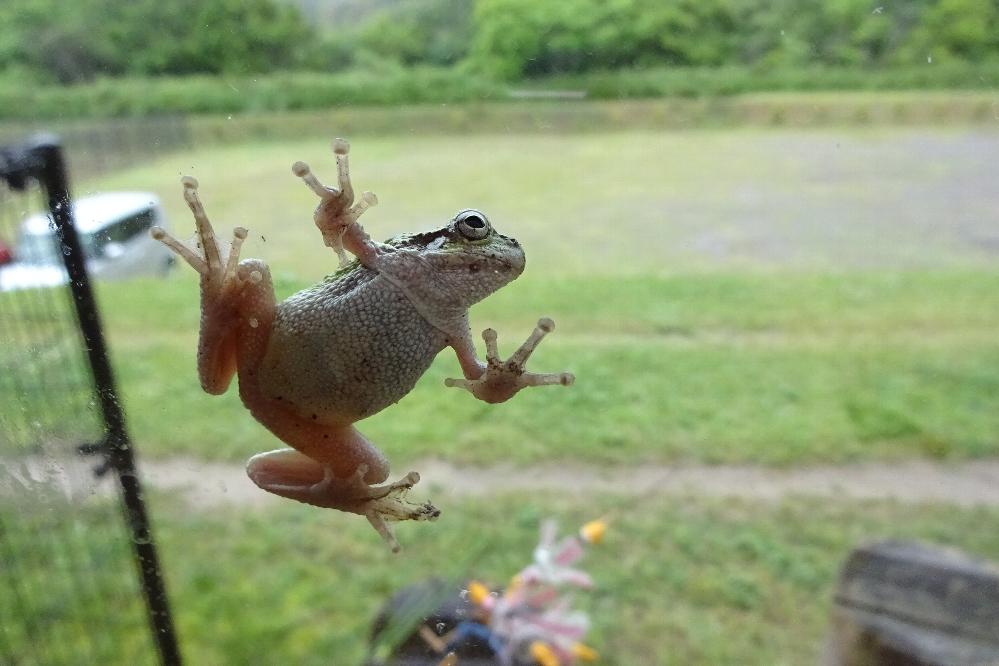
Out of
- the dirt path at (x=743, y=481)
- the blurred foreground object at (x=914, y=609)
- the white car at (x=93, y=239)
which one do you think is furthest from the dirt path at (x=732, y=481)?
the white car at (x=93, y=239)

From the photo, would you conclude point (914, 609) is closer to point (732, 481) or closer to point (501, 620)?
point (732, 481)

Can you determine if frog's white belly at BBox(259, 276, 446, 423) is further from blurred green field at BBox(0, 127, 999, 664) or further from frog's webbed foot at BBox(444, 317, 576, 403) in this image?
blurred green field at BBox(0, 127, 999, 664)

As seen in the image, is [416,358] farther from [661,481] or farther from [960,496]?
[960,496]

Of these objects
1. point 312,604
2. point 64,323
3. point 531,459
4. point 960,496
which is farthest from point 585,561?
point 64,323

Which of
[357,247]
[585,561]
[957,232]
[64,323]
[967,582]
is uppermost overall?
[357,247]

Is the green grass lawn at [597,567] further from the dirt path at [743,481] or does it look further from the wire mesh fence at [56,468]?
the wire mesh fence at [56,468]

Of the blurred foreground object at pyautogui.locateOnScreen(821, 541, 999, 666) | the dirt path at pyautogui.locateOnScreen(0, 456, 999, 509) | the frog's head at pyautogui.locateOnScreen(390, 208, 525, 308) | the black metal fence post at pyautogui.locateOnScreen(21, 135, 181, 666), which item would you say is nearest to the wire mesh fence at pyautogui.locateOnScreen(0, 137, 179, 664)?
the black metal fence post at pyautogui.locateOnScreen(21, 135, 181, 666)

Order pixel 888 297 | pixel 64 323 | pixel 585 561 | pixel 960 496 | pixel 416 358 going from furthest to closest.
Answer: pixel 888 297 → pixel 960 496 → pixel 585 561 → pixel 64 323 → pixel 416 358

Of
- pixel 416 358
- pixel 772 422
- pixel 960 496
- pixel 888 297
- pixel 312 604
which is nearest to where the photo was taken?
pixel 416 358
